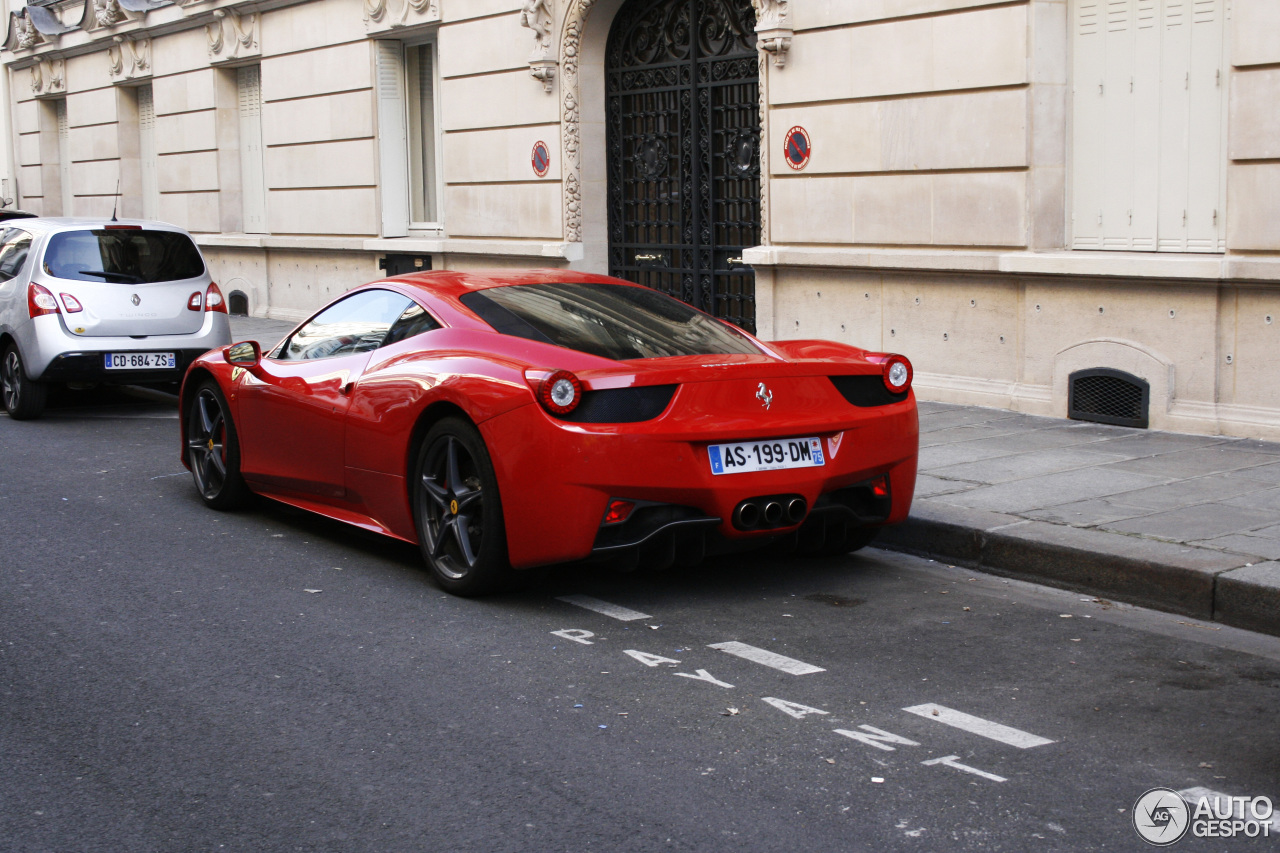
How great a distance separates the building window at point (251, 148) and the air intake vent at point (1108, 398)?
1395cm

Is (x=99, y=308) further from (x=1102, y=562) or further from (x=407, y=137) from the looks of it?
(x=1102, y=562)

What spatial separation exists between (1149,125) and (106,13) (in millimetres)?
19425

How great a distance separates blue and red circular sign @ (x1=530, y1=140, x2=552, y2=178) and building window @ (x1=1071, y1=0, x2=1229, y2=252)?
20.8 feet

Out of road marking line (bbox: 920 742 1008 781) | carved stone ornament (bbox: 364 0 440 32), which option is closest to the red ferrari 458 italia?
road marking line (bbox: 920 742 1008 781)

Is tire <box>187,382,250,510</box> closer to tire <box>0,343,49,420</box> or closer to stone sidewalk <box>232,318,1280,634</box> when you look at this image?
stone sidewalk <box>232,318,1280,634</box>

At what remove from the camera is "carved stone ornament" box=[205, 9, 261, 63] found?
20.2 metres

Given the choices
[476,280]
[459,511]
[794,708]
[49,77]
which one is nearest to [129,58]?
[49,77]

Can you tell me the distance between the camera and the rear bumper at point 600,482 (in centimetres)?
544

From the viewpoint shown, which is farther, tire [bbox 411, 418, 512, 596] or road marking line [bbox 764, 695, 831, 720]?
tire [bbox 411, 418, 512, 596]

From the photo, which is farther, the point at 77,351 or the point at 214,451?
the point at 77,351

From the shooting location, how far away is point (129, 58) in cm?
2392

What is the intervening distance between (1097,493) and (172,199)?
1894cm

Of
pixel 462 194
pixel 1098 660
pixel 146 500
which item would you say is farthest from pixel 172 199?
pixel 1098 660

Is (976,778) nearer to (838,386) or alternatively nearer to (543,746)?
(543,746)
